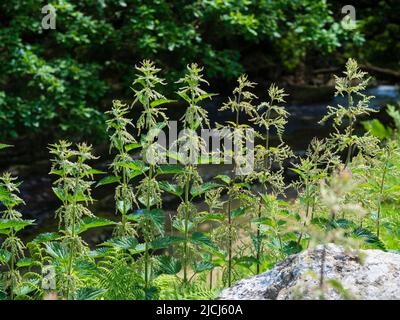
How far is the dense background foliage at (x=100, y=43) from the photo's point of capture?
856 centimetres

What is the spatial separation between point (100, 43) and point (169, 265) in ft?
20.8

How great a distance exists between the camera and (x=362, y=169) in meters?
4.17

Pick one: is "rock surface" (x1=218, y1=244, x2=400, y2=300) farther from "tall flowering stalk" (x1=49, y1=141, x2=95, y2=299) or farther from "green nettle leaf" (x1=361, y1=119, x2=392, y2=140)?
"tall flowering stalk" (x1=49, y1=141, x2=95, y2=299)

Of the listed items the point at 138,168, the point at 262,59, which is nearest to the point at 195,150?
the point at 138,168

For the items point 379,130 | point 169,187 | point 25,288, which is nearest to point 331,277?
point 379,130

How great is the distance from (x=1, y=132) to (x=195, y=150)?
17.5 ft

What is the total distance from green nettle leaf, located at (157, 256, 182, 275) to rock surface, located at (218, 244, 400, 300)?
59 centimetres

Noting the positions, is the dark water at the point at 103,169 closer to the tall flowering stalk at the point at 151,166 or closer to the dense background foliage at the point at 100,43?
the dense background foliage at the point at 100,43

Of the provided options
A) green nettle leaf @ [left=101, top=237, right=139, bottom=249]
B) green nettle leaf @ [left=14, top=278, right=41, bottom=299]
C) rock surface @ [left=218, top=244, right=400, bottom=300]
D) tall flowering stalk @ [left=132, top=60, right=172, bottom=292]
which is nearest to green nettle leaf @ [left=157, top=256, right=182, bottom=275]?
tall flowering stalk @ [left=132, top=60, right=172, bottom=292]

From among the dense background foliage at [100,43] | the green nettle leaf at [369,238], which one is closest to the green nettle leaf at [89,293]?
the green nettle leaf at [369,238]

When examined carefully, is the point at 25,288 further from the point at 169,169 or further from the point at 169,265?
the point at 169,169

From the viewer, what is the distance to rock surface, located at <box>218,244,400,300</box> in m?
2.92

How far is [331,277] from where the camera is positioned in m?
3.03
